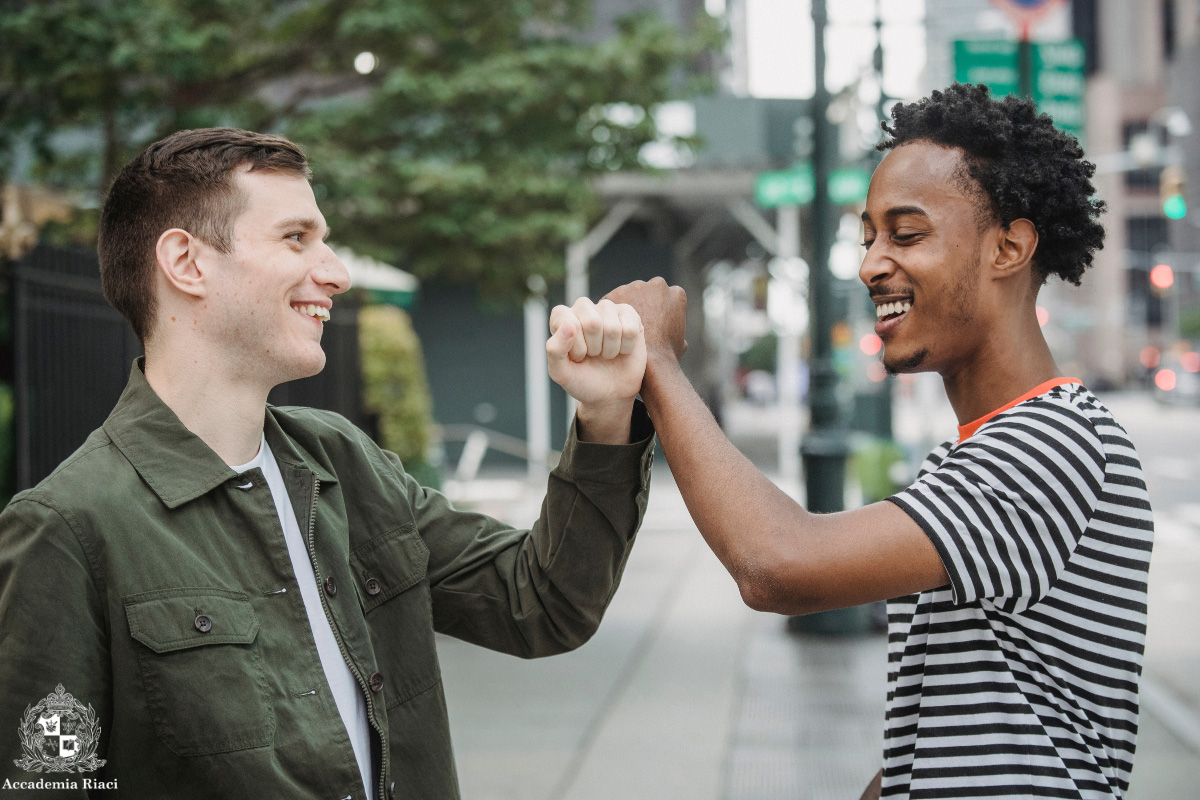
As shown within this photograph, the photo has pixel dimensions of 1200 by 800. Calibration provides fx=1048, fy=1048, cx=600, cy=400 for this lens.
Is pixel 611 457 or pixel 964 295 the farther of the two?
pixel 611 457

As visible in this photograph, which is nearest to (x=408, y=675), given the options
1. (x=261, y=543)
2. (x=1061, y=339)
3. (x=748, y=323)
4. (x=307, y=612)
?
(x=307, y=612)

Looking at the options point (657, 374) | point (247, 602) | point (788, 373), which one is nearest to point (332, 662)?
point (247, 602)

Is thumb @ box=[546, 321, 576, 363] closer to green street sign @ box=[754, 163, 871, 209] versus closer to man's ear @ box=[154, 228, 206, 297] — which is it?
man's ear @ box=[154, 228, 206, 297]

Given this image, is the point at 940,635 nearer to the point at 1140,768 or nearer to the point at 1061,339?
the point at 1140,768

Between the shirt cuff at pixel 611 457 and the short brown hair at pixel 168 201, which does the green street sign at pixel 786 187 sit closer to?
the shirt cuff at pixel 611 457

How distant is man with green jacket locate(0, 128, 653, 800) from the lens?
1.50m

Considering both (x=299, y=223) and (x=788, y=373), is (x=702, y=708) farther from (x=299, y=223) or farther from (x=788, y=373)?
(x=788, y=373)

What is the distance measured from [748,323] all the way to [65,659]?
233 ft

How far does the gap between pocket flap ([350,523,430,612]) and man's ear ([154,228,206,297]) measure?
553 millimetres

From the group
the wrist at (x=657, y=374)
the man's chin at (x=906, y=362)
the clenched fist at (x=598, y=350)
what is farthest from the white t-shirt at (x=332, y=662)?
the man's chin at (x=906, y=362)

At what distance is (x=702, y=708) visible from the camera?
6000 millimetres

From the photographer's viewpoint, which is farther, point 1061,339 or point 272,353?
point 1061,339

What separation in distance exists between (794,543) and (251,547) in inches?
34.4

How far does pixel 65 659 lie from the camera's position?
146 centimetres
